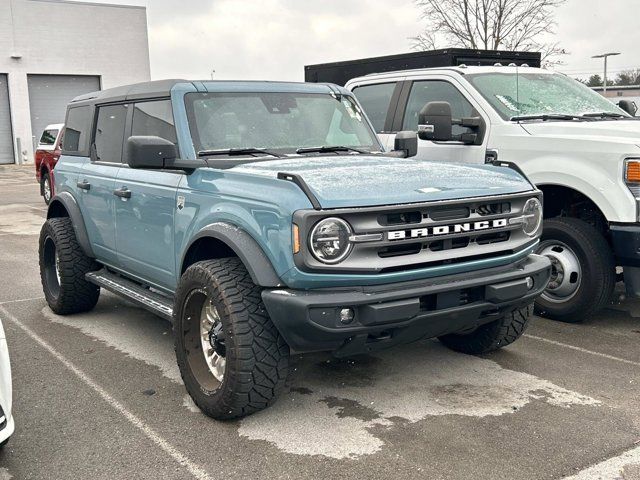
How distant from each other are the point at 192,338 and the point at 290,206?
119cm

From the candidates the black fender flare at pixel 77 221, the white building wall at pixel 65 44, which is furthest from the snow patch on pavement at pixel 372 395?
the white building wall at pixel 65 44

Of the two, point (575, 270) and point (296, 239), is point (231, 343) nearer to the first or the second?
point (296, 239)

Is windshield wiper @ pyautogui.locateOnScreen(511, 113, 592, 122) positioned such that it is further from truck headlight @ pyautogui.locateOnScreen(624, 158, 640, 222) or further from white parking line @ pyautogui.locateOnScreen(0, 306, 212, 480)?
white parking line @ pyautogui.locateOnScreen(0, 306, 212, 480)

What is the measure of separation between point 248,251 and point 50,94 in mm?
32904

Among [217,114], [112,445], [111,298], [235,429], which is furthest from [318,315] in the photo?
[111,298]

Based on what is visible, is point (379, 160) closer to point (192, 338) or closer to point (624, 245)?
point (192, 338)

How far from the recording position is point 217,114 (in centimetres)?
474

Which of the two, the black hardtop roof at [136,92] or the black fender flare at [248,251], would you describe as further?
the black hardtop roof at [136,92]

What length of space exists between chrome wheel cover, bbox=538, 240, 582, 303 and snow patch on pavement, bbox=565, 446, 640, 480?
2.35 metres

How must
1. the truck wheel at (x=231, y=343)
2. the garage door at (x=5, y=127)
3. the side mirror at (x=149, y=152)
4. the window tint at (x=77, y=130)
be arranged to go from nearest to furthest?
the truck wheel at (x=231, y=343), the side mirror at (x=149, y=152), the window tint at (x=77, y=130), the garage door at (x=5, y=127)

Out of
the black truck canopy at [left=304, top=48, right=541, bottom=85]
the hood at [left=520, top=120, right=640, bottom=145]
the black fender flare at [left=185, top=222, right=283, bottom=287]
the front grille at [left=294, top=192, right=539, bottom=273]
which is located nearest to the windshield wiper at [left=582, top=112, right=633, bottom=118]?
the hood at [left=520, top=120, right=640, bottom=145]

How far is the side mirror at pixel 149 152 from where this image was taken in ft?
13.8

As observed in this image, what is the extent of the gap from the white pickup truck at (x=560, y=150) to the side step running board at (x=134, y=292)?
2.49 m

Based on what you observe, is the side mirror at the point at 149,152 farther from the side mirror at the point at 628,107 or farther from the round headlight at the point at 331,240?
the side mirror at the point at 628,107
